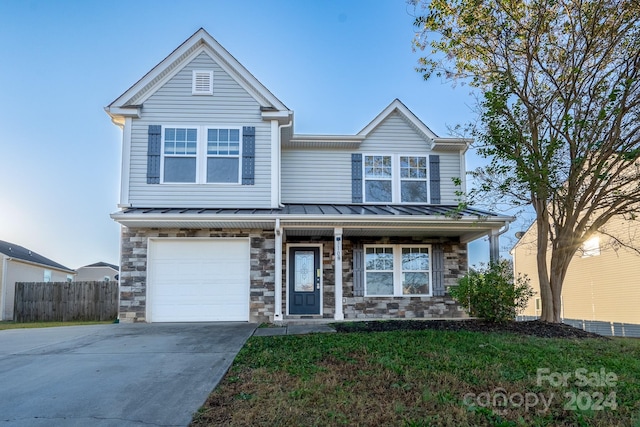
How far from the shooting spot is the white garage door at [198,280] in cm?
1098

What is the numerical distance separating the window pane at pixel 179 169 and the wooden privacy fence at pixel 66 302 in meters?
8.38

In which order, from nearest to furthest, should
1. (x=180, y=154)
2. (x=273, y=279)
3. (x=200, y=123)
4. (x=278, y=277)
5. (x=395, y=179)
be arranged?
(x=278, y=277), (x=273, y=279), (x=180, y=154), (x=200, y=123), (x=395, y=179)

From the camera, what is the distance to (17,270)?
22531 mm

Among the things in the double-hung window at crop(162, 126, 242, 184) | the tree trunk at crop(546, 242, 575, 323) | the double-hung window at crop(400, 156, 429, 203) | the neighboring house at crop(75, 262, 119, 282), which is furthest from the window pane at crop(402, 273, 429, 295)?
the neighboring house at crop(75, 262, 119, 282)

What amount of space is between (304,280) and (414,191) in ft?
12.7

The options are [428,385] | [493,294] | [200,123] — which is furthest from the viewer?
[200,123]

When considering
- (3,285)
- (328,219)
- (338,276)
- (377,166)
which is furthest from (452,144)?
(3,285)

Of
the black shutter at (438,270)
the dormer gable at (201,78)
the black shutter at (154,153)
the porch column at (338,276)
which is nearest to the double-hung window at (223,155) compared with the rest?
the dormer gable at (201,78)

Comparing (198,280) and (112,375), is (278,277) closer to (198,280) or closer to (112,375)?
(198,280)

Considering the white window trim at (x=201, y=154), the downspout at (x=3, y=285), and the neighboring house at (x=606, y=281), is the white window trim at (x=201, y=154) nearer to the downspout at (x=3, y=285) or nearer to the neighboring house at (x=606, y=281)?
the neighboring house at (x=606, y=281)

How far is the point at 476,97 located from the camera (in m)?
10.7

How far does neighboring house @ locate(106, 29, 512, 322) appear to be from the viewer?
429 inches

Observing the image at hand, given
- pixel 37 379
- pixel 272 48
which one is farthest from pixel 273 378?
pixel 272 48

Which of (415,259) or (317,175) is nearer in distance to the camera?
(415,259)
